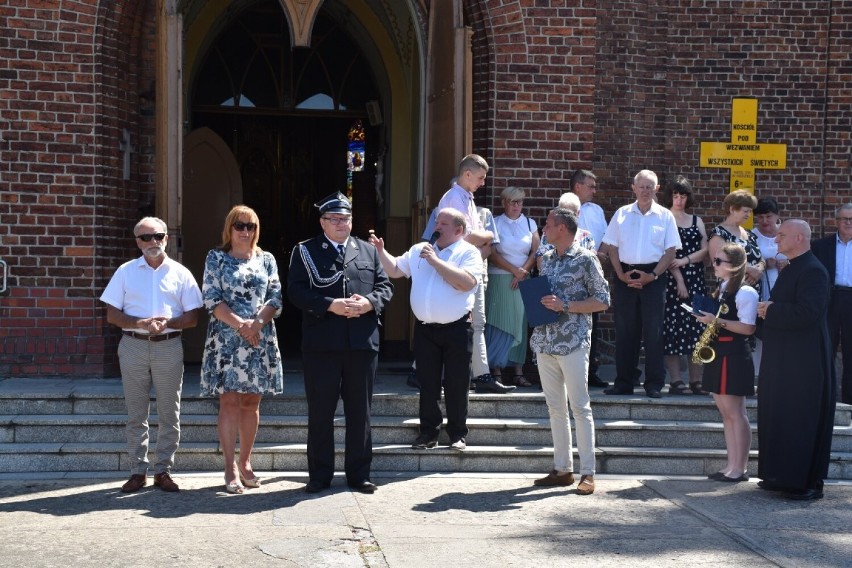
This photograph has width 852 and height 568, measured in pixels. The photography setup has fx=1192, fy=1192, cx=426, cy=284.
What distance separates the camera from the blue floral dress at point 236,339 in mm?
7738

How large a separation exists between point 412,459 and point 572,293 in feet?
5.49

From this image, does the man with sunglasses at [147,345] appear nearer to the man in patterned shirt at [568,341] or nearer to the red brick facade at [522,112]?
the red brick facade at [522,112]

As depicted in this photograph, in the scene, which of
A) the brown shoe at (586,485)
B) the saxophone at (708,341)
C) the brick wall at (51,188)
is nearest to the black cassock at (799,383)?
the saxophone at (708,341)

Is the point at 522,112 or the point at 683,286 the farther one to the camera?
A: the point at 522,112

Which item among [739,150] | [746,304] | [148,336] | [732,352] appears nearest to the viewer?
[148,336]

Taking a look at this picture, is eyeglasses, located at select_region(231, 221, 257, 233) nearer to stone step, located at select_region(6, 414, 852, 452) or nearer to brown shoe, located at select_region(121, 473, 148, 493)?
stone step, located at select_region(6, 414, 852, 452)

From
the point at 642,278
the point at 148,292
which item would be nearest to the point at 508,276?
the point at 642,278

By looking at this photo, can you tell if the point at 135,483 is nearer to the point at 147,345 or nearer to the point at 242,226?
the point at 147,345

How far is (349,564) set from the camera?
6102 mm

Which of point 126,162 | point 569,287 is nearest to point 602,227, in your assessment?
point 569,287

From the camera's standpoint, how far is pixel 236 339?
779cm

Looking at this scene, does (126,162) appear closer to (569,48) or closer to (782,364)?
(569,48)

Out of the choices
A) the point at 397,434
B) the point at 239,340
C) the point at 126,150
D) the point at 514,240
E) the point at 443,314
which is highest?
the point at 126,150

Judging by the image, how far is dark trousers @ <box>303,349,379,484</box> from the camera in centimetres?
779
